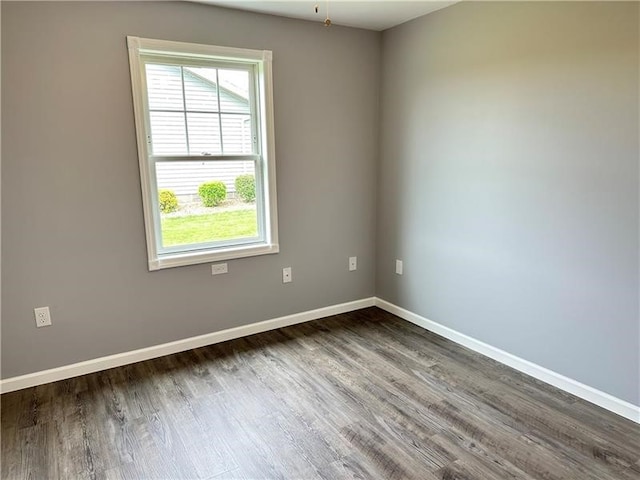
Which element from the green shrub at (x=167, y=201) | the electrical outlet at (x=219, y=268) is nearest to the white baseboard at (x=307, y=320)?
the electrical outlet at (x=219, y=268)

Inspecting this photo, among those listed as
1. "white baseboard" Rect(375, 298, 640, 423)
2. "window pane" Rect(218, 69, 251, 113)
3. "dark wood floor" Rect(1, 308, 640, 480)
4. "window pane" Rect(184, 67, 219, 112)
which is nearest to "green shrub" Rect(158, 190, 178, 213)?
"window pane" Rect(184, 67, 219, 112)

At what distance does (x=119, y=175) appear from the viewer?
102 inches

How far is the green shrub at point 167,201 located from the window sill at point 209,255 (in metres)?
0.32

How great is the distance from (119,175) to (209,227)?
2.31 feet

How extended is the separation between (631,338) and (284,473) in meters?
1.87

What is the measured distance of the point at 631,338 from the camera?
2.12 metres

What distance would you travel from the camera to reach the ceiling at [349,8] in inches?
105

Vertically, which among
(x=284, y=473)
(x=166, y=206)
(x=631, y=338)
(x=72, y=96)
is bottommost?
(x=284, y=473)

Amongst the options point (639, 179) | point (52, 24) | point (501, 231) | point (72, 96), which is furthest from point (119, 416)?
point (639, 179)

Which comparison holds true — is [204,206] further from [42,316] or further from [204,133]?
[42,316]

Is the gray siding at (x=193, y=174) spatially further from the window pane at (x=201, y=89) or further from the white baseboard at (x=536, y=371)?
the white baseboard at (x=536, y=371)

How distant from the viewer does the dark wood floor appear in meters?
1.85

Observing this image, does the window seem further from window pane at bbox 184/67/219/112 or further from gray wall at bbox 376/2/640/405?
gray wall at bbox 376/2/640/405

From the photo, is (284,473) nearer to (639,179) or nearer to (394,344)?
(394,344)
